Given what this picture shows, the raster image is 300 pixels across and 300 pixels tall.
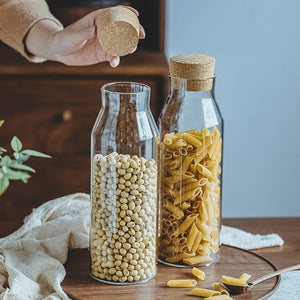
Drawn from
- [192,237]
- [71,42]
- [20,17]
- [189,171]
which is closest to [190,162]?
[189,171]

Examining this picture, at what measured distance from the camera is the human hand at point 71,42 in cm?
117

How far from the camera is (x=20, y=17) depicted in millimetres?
1407

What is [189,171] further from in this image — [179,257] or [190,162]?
[179,257]

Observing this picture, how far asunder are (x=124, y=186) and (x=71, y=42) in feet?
1.38

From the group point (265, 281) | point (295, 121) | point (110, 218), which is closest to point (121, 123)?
point (110, 218)

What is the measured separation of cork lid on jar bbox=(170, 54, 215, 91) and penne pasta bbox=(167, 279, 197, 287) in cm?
35

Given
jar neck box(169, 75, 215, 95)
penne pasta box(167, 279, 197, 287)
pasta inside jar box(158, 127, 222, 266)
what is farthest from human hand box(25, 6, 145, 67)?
penne pasta box(167, 279, 197, 287)

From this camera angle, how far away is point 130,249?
996mm

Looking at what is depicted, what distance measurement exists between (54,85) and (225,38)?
85cm

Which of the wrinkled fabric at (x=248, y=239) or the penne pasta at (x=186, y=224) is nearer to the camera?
the penne pasta at (x=186, y=224)

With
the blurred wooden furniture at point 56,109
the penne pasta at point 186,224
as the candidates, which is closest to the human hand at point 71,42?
the penne pasta at point 186,224

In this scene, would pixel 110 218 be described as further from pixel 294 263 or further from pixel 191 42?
pixel 191 42

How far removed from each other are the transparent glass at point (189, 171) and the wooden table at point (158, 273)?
0.06 metres

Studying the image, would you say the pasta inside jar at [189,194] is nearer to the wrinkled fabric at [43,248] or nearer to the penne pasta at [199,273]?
the penne pasta at [199,273]
